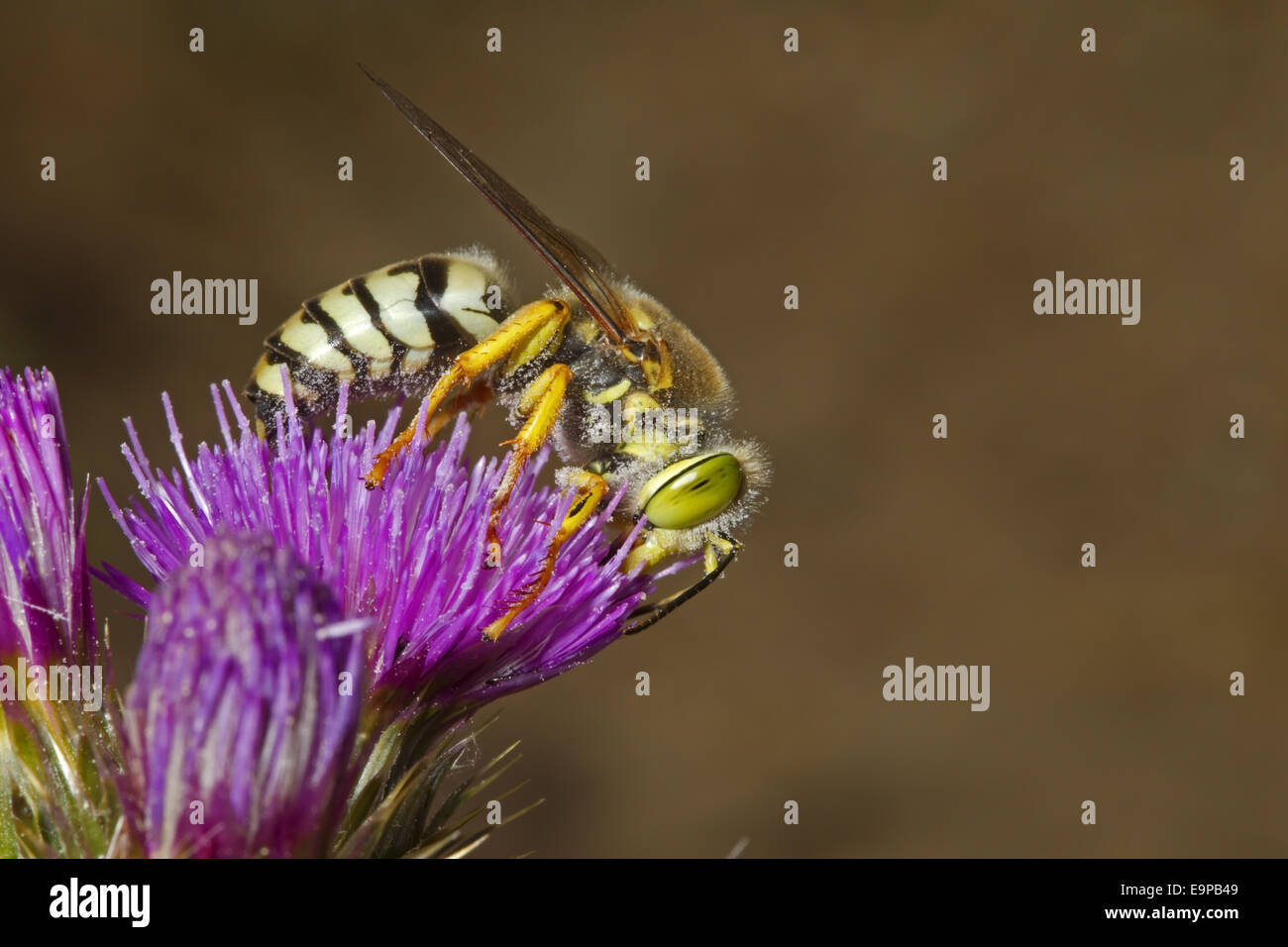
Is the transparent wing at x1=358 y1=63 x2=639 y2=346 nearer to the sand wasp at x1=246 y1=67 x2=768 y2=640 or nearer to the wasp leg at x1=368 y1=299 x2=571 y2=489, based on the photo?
the sand wasp at x1=246 y1=67 x2=768 y2=640

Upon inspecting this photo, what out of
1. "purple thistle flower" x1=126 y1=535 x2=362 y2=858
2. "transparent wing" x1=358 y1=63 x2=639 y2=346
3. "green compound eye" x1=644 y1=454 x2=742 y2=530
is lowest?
"purple thistle flower" x1=126 y1=535 x2=362 y2=858

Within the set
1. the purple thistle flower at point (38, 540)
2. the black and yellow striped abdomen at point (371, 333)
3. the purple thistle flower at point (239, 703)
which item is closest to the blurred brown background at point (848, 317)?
the black and yellow striped abdomen at point (371, 333)

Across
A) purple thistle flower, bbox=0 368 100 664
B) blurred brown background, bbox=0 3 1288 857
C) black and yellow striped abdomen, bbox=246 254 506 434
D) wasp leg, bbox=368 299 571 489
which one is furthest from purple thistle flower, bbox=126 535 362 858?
blurred brown background, bbox=0 3 1288 857

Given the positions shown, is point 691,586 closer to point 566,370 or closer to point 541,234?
point 566,370

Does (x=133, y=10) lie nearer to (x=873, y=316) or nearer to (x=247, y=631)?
(x=873, y=316)

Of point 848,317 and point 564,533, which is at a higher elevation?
point 848,317

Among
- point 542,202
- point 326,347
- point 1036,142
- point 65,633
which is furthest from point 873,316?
point 65,633

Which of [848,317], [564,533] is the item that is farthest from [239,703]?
[848,317]
